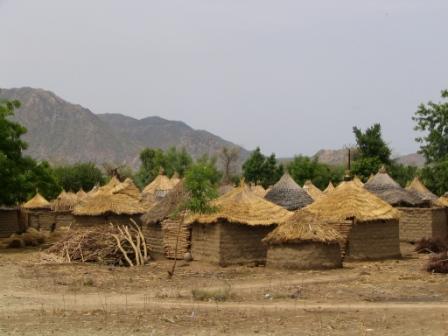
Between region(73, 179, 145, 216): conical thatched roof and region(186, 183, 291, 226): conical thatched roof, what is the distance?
6.99m

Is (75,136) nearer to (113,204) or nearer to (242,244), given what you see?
(113,204)

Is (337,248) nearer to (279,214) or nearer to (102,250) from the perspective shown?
(279,214)

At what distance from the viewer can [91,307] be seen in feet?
45.1

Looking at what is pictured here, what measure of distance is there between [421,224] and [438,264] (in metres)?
10.5

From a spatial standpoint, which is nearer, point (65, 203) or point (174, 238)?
point (174, 238)

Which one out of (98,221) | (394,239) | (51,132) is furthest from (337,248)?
(51,132)

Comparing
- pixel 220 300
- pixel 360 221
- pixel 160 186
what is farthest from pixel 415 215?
pixel 220 300

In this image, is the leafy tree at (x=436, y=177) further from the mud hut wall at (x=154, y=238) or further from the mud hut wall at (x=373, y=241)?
the mud hut wall at (x=154, y=238)

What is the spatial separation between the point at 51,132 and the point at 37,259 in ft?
327

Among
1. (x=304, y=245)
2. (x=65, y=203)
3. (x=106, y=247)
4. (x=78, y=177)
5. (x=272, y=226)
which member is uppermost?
(x=78, y=177)

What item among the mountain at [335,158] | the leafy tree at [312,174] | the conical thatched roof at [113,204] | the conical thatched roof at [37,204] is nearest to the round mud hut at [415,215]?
the conical thatched roof at [113,204]

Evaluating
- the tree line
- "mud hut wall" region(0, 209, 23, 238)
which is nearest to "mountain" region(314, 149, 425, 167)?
the tree line

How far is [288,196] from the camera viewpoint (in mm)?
29109

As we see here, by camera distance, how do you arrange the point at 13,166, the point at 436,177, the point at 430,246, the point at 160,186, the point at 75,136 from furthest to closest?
the point at 75,136
the point at 436,177
the point at 160,186
the point at 13,166
the point at 430,246
